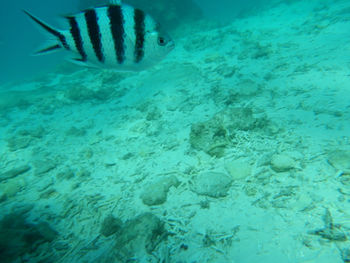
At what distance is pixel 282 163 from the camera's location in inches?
93.4

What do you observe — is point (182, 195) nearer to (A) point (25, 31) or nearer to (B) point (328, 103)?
(B) point (328, 103)

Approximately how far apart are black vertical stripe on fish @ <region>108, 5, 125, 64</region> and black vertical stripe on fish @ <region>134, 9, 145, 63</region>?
12 cm

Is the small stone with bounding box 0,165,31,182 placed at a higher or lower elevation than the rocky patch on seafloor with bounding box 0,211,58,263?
higher

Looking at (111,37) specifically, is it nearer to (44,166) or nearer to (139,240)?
(139,240)

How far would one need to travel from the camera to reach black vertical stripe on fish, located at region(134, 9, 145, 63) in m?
1.55

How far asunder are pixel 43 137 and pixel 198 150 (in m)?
4.20

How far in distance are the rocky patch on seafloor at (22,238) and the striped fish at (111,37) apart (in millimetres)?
2269

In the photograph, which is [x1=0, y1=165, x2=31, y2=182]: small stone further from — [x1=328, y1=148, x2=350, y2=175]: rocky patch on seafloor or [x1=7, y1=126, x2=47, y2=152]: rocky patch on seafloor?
[x1=328, y1=148, x2=350, y2=175]: rocky patch on seafloor

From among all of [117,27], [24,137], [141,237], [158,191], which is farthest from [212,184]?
[24,137]

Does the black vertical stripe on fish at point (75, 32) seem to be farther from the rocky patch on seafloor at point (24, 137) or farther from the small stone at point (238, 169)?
the rocky patch on seafloor at point (24, 137)

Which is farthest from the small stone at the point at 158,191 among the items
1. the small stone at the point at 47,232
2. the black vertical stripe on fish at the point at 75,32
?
the black vertical stripe on fish at the point at 75,32

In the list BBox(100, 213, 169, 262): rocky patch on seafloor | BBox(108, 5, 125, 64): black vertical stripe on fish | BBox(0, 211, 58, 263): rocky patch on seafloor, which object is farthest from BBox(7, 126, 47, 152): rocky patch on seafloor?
BBox(108, 5, 125, 64): black vertical stripe on fish

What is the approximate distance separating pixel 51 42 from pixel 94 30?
0.39 m

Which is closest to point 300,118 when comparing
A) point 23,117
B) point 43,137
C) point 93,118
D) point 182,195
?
point 182,195
